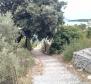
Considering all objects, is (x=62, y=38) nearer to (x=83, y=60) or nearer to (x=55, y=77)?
(x=83, y=60)

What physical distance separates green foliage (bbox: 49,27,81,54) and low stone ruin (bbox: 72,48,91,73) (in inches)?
295

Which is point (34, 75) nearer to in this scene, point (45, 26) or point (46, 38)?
point (45, 26)

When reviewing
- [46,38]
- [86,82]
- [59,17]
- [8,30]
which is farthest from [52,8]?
[86,82]

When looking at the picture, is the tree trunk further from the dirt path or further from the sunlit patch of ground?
the dirt path

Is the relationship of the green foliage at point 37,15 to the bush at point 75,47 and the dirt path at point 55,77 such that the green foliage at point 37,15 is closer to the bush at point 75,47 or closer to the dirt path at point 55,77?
the bush at point 75,47

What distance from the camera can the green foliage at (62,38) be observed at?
24.2m

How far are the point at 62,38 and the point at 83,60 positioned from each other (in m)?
9.47

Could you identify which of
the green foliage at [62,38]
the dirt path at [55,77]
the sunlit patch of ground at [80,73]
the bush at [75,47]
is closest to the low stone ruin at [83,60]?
the sunlit patch of ground at [80,73]

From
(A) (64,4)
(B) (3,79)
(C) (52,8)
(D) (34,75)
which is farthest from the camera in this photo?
(A) (64,4)

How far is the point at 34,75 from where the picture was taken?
47.2 feet

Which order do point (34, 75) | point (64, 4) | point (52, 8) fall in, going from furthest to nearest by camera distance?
point (64, 4), point (52, 8), point (34, 75)

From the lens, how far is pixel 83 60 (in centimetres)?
1531

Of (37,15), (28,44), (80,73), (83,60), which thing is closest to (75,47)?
(83,60)

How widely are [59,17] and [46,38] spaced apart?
2.40 m
